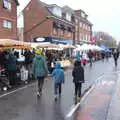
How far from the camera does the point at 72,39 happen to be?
83.9m

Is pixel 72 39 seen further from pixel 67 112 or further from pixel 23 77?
pixel 67 112

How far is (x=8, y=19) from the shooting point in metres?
51.7

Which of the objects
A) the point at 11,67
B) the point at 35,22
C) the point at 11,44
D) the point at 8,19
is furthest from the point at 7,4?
the point at 11,67

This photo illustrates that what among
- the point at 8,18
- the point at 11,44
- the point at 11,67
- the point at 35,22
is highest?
the point at 35,22

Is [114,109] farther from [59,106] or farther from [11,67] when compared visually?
[11,67]

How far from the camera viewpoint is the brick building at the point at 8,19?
49.5m

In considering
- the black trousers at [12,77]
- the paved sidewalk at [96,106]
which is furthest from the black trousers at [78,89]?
the black trousers at [12,77]

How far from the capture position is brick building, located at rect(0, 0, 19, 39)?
49500 mm

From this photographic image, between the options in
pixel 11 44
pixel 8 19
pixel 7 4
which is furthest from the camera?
pixel 8 19

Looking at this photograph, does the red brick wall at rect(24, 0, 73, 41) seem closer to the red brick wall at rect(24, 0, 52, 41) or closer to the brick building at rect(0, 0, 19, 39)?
the red brick wall at rect(24, 0, 52, 41)

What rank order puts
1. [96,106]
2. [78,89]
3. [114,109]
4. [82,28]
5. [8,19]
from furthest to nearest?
1. [82,28]
2. [8,19]
3. [78,89]
4. [96,106]
5. [114,109]

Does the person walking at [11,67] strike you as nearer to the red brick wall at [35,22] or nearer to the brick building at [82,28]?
the red brick wall at [35,22]

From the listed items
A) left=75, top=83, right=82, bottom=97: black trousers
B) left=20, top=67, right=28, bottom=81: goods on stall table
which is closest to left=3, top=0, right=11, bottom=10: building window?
left=20, top=67, right=28, bottom=81: goods on stall table

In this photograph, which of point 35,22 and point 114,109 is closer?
point 114,109
